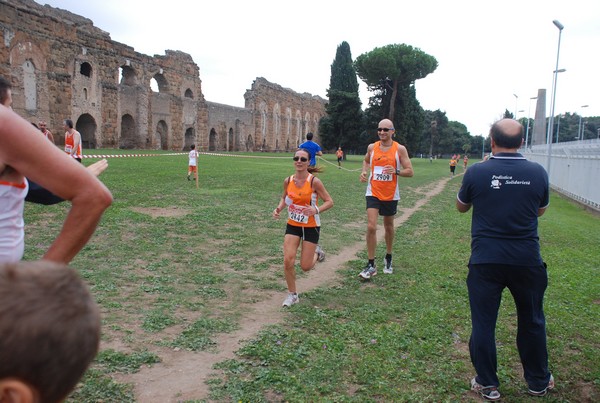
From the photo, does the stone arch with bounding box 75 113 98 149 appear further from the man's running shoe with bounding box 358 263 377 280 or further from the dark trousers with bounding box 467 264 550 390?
the dark trousers with bounding box 467 264 550 390

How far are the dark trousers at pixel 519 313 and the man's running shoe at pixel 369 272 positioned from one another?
3.18 m

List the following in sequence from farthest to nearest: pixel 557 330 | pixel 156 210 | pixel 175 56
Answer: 1. pixel 175 56
2. pixel 156 210
3. pixel 557 330

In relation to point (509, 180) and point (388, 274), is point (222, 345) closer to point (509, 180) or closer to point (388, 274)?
point (509, 180)

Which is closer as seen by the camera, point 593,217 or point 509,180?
point 509,180

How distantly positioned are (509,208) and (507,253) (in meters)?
0.33

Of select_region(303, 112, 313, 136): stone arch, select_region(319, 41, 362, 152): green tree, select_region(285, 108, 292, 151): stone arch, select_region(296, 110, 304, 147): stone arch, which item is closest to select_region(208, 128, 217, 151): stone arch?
select_region(319, 41, 362, 152): green tree

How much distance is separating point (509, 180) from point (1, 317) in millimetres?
3430

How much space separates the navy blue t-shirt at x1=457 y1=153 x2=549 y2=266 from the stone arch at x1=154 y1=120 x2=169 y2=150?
3709cm

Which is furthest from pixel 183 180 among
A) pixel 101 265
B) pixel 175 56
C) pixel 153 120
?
pixel 175 56

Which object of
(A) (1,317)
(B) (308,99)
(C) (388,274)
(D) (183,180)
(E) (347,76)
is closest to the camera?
(A) (1,317)

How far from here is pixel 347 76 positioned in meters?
52.5

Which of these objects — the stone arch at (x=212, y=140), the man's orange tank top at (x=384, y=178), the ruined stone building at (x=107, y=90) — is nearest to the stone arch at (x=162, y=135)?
the ruined stone building at (x=107, y=90)

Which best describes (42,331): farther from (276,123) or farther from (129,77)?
(276,123)

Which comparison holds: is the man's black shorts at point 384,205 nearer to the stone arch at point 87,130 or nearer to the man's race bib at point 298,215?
the man's race bib at point 298,215
